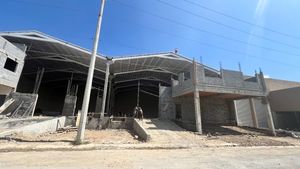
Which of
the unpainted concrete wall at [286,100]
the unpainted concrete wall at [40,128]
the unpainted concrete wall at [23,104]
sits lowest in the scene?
the unpainted concrete wall at [40,128]

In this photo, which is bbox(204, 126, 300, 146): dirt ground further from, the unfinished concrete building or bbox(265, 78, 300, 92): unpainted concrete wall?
bbox(265, 78, 300, 92): unpainted concrete wall

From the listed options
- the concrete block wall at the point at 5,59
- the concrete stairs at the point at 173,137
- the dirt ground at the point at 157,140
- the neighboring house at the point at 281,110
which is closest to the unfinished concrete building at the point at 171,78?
the concrete block wall at the point at 5,59

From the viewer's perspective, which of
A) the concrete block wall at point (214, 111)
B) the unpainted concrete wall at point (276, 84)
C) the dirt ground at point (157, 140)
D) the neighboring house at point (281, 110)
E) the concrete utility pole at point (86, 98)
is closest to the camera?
the concrete utility pole at point (86, 98)

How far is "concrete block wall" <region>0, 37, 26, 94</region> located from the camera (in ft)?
51.7

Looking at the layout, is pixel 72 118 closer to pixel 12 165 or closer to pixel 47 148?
pixel 47 148

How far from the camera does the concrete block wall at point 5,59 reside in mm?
15750

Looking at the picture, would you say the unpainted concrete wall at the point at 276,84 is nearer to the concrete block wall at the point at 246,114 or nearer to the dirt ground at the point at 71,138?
the concrete block wall at the point at 246,114

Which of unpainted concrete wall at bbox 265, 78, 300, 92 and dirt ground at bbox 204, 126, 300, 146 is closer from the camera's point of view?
dirt ground at bbox 204, 126, 300, 146

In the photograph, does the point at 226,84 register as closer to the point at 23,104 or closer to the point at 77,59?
the point at 77,59

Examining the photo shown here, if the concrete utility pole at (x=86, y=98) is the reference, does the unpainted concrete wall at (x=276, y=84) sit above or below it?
above

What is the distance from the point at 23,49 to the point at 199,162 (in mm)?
20438

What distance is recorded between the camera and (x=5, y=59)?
52.9ft

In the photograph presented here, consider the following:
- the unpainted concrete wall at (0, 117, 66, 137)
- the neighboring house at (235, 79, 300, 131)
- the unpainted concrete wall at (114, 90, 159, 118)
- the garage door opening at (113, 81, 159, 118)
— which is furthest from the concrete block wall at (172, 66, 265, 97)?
the unpainted concrete wall at (114, 90, 159, 118)

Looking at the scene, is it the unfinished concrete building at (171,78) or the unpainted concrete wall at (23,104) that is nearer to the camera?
the unfinished concrete building at (171,78)
